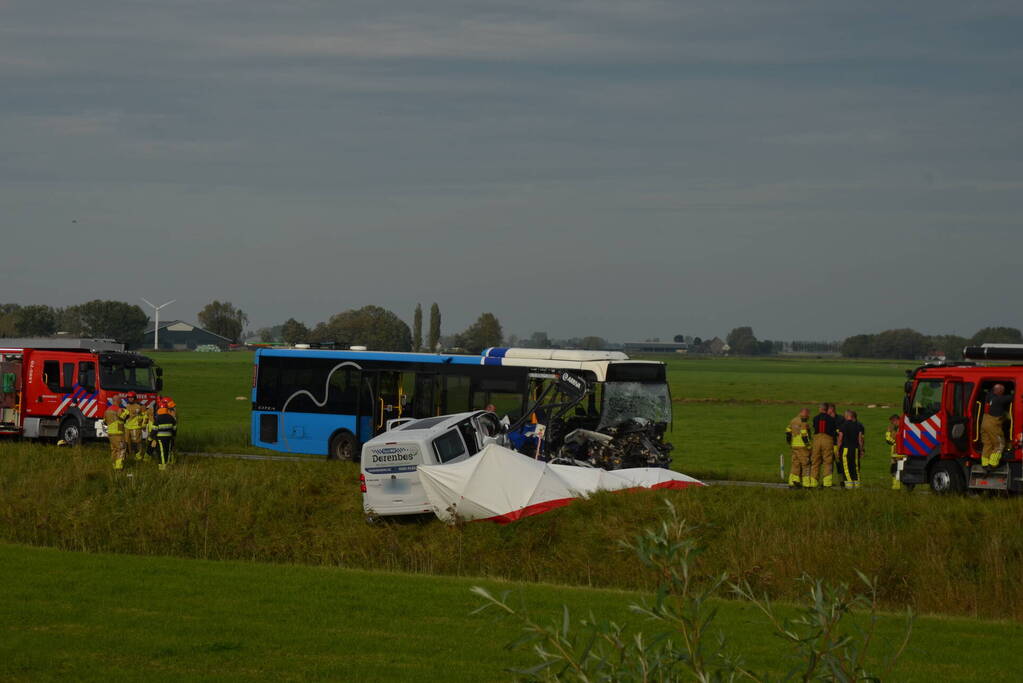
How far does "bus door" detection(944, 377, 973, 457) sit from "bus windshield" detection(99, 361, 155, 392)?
2400 centimetres

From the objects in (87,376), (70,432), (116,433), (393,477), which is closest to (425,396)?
(116,433)

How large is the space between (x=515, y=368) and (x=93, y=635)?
18767 mm

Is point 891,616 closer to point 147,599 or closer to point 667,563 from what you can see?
point 147,599

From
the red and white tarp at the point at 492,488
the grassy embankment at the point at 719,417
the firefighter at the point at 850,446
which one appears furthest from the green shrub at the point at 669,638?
the grassy embankment at the point at 719,417

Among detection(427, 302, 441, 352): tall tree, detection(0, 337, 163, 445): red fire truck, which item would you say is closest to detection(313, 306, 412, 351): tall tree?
detection(427, 302, 441, 352): tall tree

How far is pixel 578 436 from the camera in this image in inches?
1128

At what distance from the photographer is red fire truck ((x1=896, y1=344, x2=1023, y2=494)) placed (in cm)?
2445

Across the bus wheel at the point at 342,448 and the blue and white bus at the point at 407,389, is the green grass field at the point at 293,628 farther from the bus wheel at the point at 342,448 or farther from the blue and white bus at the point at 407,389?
the bus wheel at the point at 342,448

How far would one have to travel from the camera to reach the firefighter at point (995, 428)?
79.6ft

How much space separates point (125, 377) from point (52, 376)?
223 centimetres

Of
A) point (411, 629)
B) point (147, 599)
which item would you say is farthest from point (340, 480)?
point (411, 629)

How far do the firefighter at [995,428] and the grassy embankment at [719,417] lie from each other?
19.8 ft

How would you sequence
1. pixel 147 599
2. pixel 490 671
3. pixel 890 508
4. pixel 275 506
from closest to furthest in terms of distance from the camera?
1. pixel 490 671
2. pixel 147 599
3. pixel 890 508
4. pixel 275 506

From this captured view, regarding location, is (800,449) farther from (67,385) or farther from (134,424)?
(67,385)
